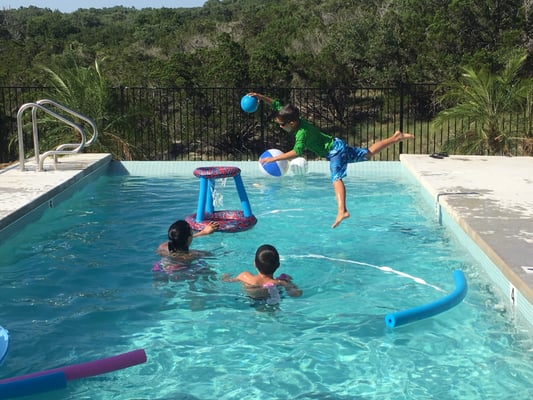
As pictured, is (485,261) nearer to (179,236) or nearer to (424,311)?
(424,311)

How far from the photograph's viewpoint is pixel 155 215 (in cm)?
923

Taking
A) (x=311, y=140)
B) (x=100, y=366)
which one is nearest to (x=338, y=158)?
(x=311, y=140)

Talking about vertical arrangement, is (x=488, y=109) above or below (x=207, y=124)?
above

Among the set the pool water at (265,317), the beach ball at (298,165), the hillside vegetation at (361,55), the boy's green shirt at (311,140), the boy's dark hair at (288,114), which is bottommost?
the pool water at (265,317)

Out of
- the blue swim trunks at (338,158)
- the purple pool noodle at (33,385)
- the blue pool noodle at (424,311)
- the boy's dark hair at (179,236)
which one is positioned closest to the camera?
the purple pool noodle at (33,385)

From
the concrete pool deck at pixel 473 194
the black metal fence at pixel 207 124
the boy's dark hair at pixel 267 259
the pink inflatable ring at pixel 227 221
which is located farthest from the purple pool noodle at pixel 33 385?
the black metal fence at pixel 207 124

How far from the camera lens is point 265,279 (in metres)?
5.48

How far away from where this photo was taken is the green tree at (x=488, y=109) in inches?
499

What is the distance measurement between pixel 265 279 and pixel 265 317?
1.10 feet

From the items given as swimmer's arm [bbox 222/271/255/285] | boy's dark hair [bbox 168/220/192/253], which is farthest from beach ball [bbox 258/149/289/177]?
swimmer's arm [bbox 222/271/255/285]

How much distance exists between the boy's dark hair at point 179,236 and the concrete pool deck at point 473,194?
77.2 inches

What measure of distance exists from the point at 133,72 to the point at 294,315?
16346 mm

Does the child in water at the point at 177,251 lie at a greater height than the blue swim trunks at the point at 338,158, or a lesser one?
lesser

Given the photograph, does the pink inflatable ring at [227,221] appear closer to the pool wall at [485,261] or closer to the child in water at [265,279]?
the child in water at [265,279]
